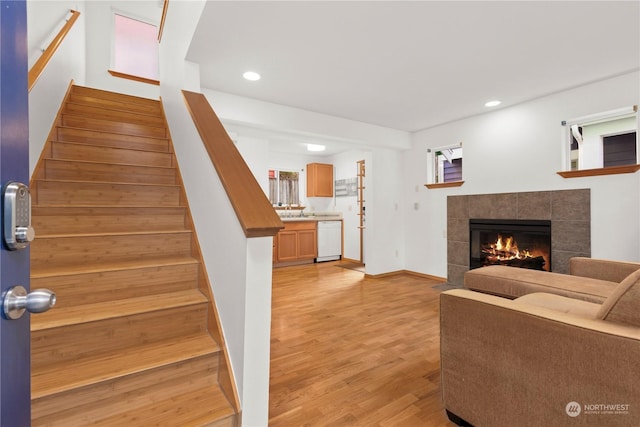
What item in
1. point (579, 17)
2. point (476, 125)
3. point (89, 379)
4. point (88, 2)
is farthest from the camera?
point (88, 2)

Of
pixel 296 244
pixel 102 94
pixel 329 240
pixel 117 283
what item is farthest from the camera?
pixel 329 240

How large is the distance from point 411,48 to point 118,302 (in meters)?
2.65

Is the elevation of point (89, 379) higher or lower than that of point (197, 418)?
higher

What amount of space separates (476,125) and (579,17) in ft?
7.19

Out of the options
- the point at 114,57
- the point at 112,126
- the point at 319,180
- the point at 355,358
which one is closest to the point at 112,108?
the point at 112,126

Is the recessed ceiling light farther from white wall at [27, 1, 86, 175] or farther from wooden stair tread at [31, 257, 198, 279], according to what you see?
wooden stair tread at [31, 257, 198, 279]

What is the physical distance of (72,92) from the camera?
3277 mm

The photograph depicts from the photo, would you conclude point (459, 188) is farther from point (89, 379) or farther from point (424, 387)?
point (89, 379)

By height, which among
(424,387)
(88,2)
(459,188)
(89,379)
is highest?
(88,2)

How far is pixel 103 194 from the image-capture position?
→ 2.27 meters

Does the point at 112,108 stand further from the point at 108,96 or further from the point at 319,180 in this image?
the point at 319,180

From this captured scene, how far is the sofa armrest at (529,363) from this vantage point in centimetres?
108

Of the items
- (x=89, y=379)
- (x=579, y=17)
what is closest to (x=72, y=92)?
(x=89, y=379)

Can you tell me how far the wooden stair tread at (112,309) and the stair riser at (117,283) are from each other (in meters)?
0.04
